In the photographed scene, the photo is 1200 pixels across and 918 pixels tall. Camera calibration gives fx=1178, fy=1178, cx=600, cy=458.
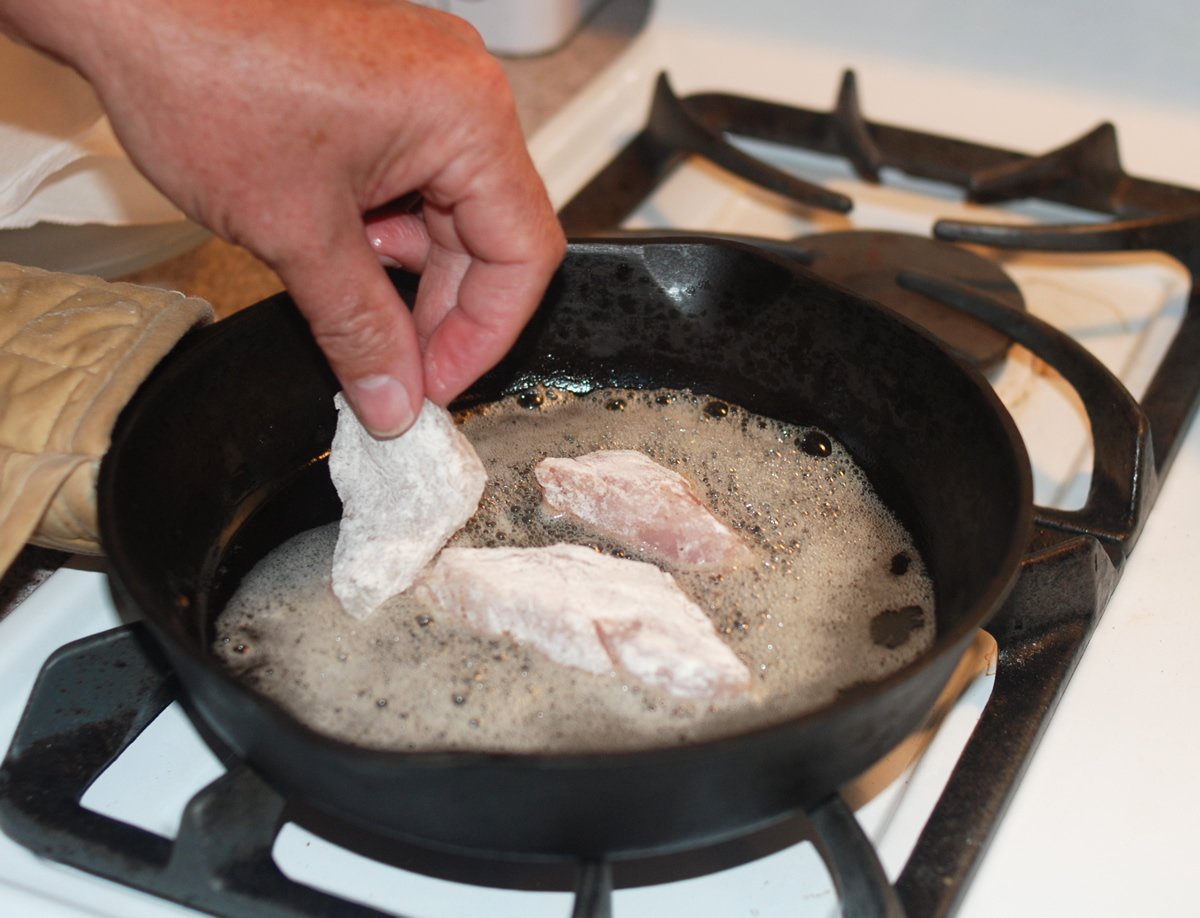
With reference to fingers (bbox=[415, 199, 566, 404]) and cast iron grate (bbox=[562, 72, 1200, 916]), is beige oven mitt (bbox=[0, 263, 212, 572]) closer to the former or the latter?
fingers (bbox=[415, 199, 566, 404])

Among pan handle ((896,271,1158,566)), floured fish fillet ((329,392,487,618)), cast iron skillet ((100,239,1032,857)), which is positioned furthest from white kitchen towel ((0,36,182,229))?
pan handle ((896,271,1158,566))

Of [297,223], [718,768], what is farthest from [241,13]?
[718,768]

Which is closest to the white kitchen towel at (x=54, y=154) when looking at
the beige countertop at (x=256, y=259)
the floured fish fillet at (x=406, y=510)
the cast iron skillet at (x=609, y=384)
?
the beige countertop at (x=256, y=259)

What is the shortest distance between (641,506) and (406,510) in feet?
0.51

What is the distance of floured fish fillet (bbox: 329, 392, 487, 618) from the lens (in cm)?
72

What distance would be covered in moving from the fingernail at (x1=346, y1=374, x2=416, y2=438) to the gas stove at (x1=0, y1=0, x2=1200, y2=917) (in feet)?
0.65

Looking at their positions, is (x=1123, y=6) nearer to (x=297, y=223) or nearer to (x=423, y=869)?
(x=297, y=223)

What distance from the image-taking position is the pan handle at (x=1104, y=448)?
0.77 metres

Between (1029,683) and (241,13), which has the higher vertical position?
(241,13)

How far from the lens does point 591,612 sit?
676mm

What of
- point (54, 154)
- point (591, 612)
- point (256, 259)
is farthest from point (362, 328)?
point (54, 154)

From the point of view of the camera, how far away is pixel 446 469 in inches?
28.9

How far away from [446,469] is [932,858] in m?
0.36

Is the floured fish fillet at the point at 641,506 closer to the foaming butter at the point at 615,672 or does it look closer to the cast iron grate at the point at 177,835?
the foaming butter at the point at 615,672
